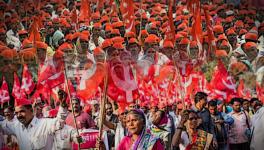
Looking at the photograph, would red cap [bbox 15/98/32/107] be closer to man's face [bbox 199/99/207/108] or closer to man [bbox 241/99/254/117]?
man's face [bbox 199/99/207/108]

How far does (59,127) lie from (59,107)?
657 millimetres

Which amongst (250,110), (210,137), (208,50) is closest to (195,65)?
(208,50)

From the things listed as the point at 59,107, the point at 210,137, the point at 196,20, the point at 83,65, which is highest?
the point at 196,20

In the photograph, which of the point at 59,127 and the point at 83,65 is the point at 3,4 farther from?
the point at 59,127

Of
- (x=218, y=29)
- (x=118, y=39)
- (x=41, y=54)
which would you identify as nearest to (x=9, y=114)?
(x=41, y=54)

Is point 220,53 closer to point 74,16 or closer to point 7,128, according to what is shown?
point 74,16

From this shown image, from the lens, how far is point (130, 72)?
7242 mm

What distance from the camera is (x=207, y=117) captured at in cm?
723

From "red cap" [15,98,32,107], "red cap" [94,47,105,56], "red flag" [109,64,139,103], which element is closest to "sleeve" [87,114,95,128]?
"red flag" [109,64,139,103]

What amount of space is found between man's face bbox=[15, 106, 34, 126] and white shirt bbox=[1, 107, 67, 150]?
85 millimetres

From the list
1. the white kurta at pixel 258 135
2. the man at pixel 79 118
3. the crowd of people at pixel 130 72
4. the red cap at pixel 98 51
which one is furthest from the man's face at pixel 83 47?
the white kurta at pixel 258 135

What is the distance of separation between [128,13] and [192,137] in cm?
271

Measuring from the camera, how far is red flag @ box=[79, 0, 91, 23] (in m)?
8.43

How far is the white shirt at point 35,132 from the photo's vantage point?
657cm
